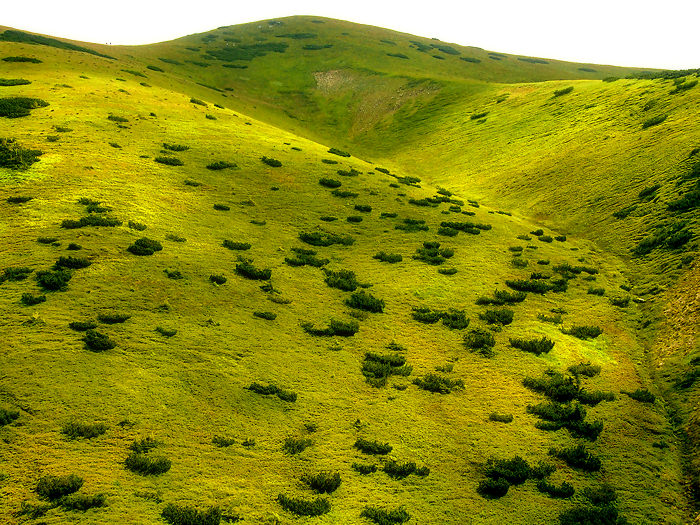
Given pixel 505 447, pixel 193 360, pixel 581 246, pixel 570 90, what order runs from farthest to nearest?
pixel 570 90, pixel 581 246, pixel 193 360, pixel 505 447

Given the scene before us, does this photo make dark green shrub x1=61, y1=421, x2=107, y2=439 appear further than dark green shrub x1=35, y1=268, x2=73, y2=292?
No

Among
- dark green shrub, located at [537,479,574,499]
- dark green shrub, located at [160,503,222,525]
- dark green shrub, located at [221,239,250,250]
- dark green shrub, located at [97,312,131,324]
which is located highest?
dark green shrub, located at [221,239,250,250]

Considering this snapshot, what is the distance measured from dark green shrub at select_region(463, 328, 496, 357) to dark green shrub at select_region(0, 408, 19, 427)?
20.4m

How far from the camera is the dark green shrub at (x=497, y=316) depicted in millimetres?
30000

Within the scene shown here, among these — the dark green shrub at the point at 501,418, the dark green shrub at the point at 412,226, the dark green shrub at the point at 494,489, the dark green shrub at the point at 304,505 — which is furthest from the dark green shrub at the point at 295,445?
the dark green shrub at the point at 412,226

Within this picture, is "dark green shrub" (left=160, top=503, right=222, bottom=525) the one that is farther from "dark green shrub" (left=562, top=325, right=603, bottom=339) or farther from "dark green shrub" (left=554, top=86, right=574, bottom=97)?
"dark green shrub" (left=554, top=86, right=574, bottom=97)

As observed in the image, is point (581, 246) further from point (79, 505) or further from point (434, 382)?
point (79, 505)

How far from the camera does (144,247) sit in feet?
99.8

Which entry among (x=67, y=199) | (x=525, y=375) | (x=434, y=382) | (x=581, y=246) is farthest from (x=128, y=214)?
(x=581, y=246)

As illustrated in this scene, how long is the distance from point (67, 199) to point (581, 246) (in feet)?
129

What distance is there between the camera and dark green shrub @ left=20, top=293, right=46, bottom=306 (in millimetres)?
23500

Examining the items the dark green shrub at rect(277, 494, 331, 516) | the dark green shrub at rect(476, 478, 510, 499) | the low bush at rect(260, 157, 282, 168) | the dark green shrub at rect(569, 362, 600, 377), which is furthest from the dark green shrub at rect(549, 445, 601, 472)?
the low bush at rect(260, 157, 282, 168)

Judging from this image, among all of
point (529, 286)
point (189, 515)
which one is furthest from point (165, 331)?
point (529, 286)

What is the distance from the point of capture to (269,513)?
619 inches
